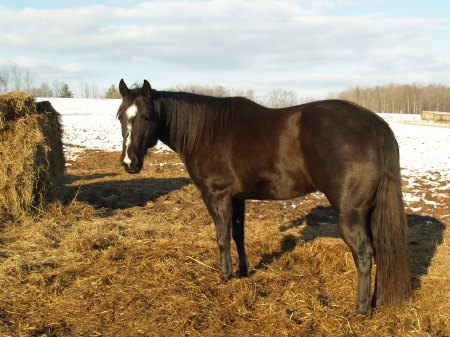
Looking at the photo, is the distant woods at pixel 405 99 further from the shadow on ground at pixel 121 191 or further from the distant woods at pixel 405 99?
the shadow on ground at pixel 121 191

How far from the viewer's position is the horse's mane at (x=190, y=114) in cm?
420

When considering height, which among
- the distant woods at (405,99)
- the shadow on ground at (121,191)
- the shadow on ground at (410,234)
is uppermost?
the distant woods at (405,99)

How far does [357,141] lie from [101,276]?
314cm

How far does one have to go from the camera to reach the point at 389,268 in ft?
11.4

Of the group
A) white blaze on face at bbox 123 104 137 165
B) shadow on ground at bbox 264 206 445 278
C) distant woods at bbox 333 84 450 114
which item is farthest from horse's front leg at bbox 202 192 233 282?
distant woods at bbox 333 84 450 114

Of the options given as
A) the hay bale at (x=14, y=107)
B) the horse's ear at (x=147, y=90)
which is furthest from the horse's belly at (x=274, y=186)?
the hay bale at (x=14, y=107)

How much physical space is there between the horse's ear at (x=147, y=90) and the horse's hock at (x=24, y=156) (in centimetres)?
335

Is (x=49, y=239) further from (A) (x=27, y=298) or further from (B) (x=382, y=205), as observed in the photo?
(B) (x=382, y=205)

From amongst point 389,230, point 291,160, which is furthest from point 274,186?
point 389,230

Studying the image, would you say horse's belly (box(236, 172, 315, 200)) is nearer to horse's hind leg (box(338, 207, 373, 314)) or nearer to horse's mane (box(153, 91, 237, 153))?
horse's hind leg (box(338, 207, 373, 314))

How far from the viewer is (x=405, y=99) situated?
8331cm

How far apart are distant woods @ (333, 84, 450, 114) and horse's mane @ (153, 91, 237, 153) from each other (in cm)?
7841

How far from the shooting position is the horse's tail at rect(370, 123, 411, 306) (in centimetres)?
333

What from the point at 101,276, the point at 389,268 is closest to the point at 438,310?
the point at 389,268
